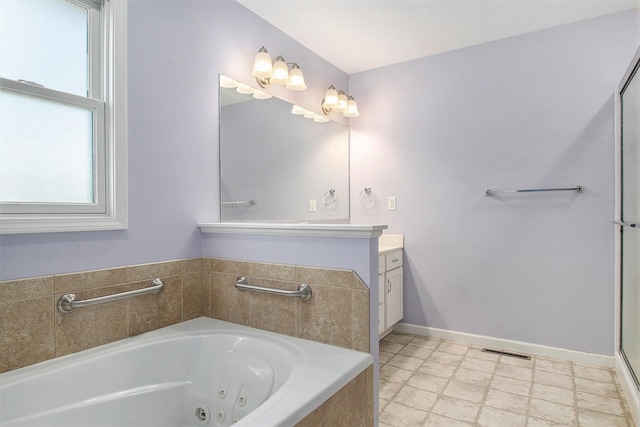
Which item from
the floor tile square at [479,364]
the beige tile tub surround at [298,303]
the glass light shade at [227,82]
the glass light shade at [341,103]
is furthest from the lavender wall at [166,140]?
the floor tile square at [479,364]

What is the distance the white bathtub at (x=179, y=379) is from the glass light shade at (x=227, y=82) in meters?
1.39

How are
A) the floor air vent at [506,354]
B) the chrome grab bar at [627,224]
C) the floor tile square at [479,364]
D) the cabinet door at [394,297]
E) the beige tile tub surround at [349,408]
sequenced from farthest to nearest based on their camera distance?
the cabinet door at [394,297], the floor air vent at [506,354], the floor tile square at [479,364], the chrome grab bar at [627,224], the beige tile tub surround at [349,408]

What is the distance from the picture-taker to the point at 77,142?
5.25 ft

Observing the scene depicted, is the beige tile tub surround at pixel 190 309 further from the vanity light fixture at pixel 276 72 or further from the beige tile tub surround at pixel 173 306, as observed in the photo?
the vanity light fixture at pixel 276 72

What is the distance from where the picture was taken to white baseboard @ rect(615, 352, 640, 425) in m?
1.81

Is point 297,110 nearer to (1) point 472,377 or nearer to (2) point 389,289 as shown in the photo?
(2) point 389,289

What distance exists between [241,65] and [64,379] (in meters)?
1.89

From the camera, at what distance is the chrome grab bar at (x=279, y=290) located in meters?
1.67

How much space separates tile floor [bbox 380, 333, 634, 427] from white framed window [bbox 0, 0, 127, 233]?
1.74 meters

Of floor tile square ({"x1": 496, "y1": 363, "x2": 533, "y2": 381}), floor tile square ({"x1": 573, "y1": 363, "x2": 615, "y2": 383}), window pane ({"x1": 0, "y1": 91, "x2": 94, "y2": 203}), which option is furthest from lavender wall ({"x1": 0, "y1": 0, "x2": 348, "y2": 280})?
floor tile square ({"x1": 573, "y1": 363, "x2": 615, "y2": 383})

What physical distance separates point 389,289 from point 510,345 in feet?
3.19

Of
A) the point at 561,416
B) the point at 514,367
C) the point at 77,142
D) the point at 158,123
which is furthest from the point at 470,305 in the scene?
the point at 77,142

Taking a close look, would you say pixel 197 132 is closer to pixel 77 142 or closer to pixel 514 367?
pixel 77 142

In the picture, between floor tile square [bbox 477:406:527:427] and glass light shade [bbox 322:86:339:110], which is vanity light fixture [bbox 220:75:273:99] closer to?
glass light shade [bbox 322:86:339:110]
